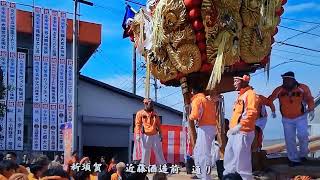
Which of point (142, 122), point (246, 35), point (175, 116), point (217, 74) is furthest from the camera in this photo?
point (175, 116)

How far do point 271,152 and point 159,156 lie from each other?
253cm

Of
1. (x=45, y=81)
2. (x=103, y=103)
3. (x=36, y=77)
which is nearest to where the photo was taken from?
(x=36, y=77)

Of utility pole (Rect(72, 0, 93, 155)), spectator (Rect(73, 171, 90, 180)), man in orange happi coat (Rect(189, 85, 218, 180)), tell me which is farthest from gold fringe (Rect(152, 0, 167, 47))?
utility pole (Rect(72, 0, 93, 155))

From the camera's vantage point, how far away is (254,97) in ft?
22.8

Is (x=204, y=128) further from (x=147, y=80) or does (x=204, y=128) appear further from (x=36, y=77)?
(x=36, y=77)

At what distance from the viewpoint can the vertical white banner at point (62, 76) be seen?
20.5 meters

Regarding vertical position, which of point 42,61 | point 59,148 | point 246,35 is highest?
point 42,61

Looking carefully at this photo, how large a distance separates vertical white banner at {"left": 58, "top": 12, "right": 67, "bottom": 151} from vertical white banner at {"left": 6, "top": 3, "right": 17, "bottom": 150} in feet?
5.75

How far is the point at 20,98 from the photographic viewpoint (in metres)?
20.0

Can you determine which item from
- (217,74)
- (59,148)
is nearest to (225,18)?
(217,74)

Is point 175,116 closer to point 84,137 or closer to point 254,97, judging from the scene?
point 84,137

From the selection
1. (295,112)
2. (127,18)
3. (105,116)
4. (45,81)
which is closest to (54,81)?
(45,81)

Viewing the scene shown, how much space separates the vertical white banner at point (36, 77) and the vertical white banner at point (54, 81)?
1.56ft

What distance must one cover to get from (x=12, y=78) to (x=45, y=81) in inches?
50.2
